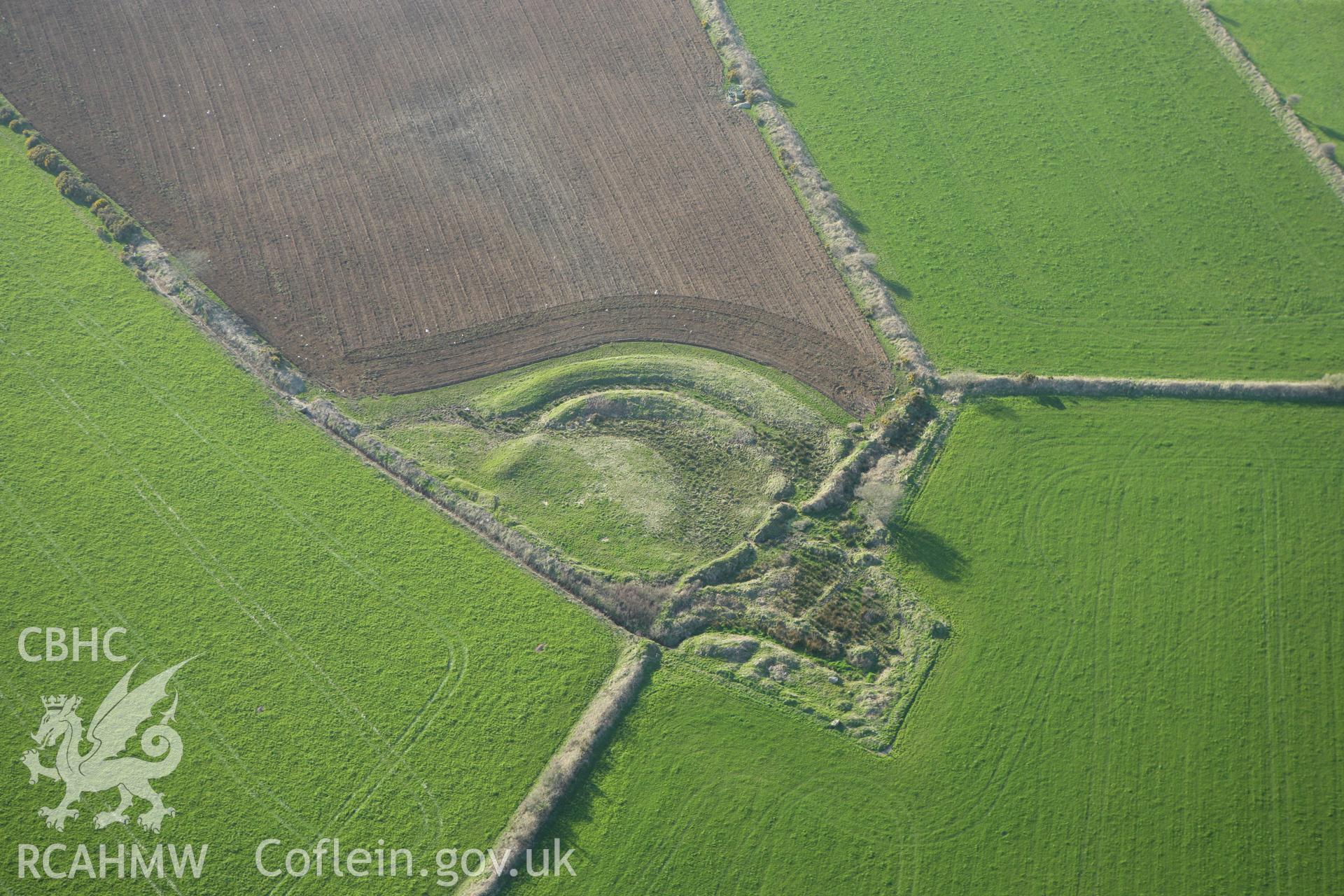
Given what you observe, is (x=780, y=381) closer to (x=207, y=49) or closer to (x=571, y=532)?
(x=571, y=532)

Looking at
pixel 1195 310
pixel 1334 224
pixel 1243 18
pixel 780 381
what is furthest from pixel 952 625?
pixel 1243 18

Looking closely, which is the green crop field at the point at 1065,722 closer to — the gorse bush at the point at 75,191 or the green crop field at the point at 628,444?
the green crop field at the point at 628,444

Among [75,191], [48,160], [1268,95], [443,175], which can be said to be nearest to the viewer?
[75,191]

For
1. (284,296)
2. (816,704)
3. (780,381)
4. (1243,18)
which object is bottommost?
(816,704)

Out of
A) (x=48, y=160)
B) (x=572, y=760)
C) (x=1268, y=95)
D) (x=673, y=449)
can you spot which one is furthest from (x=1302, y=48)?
(x=48, y=160)

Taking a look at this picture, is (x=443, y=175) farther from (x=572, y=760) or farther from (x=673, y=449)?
(x=572, y=760)
